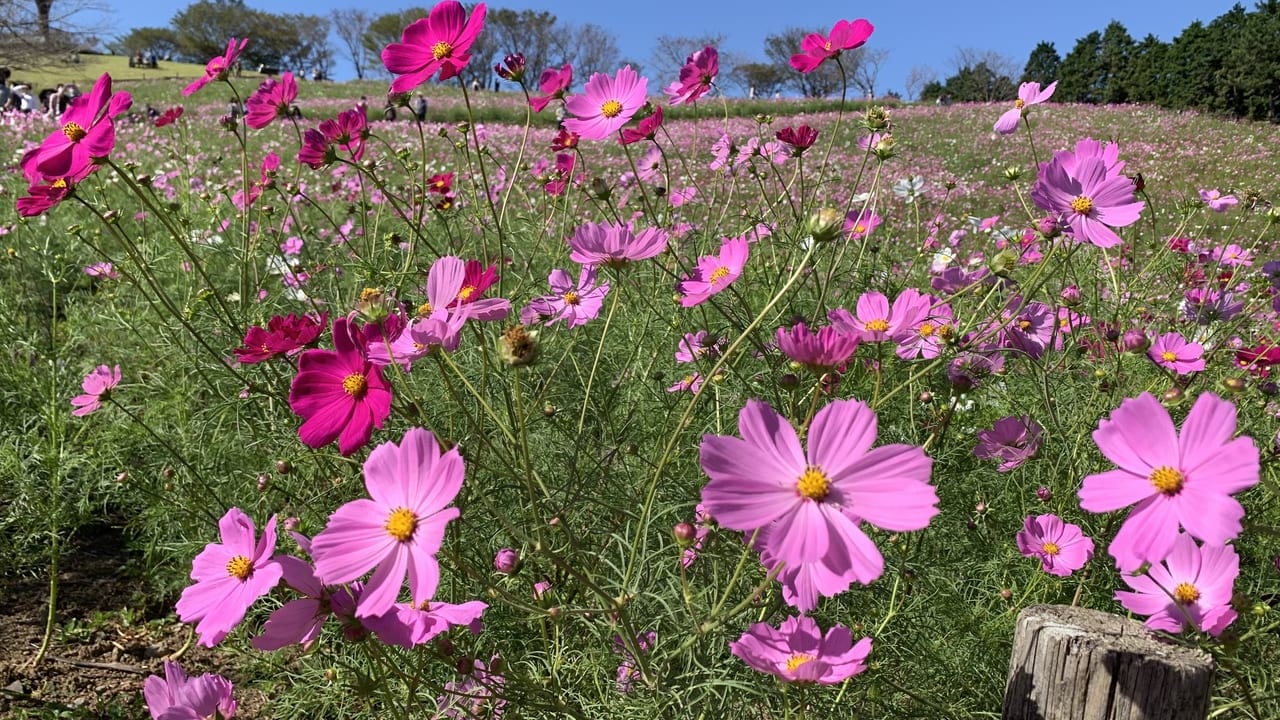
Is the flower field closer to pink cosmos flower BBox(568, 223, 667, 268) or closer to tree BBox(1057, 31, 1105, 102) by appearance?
pink cosmos flower BBox(568, 223, 667, 268)

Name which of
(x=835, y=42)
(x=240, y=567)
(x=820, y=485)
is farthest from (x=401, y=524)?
(x=835, y=42)

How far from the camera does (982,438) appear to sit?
1.37 m

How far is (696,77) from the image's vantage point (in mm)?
1570

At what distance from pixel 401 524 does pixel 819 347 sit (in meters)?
0.41

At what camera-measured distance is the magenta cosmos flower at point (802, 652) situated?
679 mm

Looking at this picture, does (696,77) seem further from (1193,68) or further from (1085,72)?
(1085,72)

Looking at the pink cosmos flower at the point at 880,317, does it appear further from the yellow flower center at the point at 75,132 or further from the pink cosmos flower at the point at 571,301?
the yellow flower center at the point at 75,132

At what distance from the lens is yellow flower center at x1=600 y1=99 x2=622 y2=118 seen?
→ 52.9 inches

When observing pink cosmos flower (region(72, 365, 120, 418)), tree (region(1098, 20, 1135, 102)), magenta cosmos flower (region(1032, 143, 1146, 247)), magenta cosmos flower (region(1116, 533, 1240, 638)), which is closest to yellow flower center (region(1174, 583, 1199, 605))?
magenta cosmos flower (region(1116, 533, 1240, 638))

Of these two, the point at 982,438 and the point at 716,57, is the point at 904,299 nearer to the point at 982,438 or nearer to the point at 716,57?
the point at 982,438

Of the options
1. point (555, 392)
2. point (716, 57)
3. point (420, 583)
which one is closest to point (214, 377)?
point (555, 392)

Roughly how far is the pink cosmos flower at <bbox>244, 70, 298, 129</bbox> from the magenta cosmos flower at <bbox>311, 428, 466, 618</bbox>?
4.14 feet

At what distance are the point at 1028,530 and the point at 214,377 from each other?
6.25ft

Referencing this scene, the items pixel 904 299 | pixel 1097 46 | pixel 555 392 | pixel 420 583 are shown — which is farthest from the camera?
pixel 1097 46
